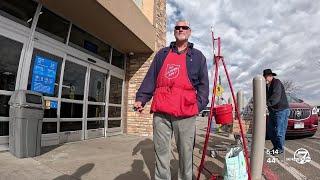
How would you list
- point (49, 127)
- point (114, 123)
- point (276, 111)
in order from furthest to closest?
point (114, 123) → point (49, 127) → point (276, 111)

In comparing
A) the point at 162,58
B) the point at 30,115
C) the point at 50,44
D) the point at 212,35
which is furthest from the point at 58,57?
the point at 162,58

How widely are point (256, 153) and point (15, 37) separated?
5223 millimetres

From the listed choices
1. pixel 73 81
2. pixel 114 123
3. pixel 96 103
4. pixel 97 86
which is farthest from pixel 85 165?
pixel 114 123

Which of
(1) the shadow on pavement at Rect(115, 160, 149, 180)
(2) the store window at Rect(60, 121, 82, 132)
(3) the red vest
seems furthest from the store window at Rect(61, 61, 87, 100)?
(3) the red vest

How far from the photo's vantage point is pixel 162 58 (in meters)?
4.30

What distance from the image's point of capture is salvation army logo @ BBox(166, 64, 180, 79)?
4.11 metres

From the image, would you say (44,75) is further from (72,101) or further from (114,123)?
(114,123)

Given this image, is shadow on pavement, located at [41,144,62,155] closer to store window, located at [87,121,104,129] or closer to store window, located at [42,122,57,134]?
store window, located at [42,122,57,134]

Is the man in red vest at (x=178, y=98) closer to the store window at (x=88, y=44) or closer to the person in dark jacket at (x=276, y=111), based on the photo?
the person in dark jacket at (x=276, y=111)

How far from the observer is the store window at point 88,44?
9.91 meters

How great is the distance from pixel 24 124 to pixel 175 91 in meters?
3.34

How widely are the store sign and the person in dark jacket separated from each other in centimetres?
485

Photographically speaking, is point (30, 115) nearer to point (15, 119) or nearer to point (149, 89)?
point (15, 119)

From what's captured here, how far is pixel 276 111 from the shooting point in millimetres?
7539
